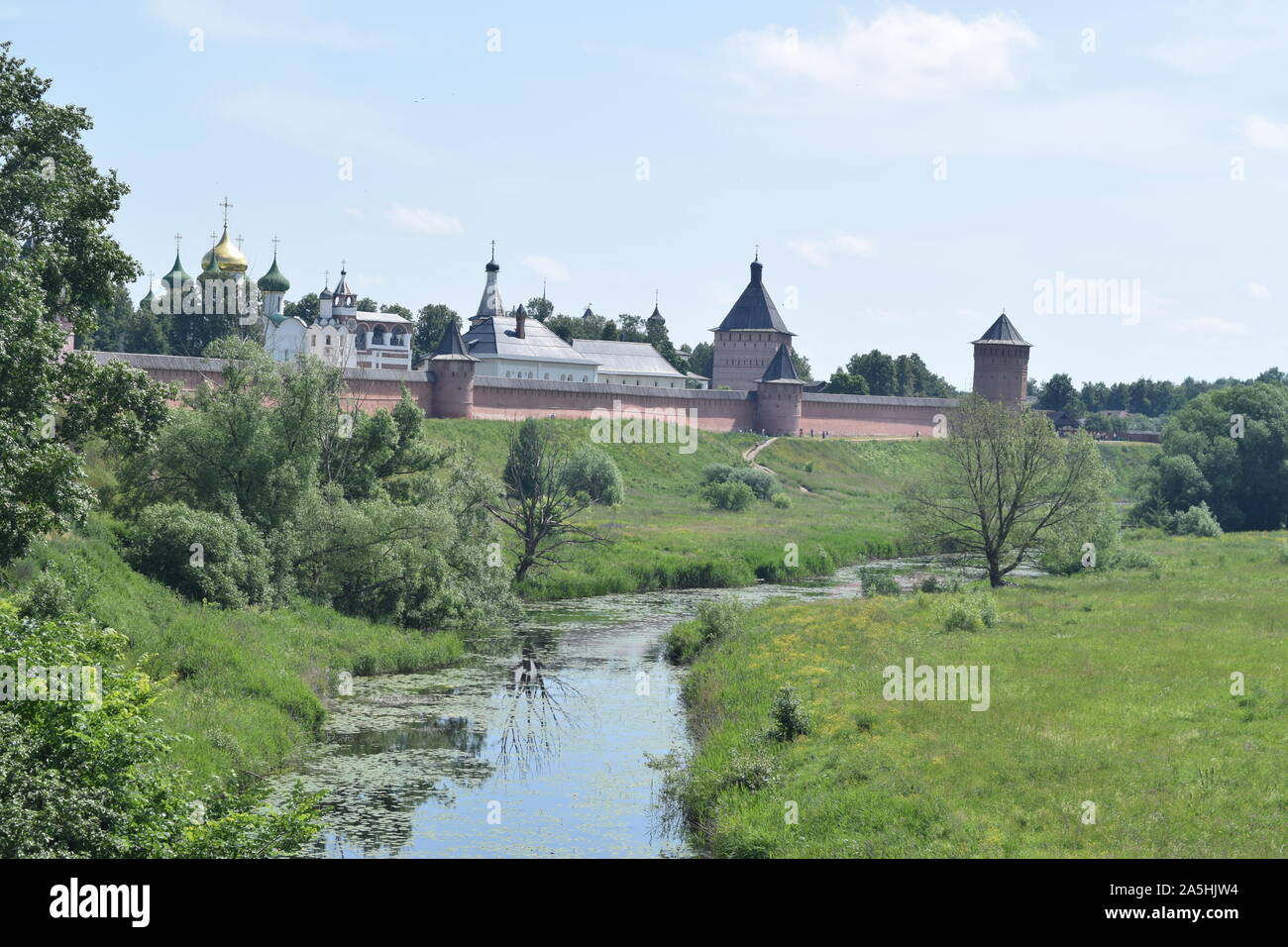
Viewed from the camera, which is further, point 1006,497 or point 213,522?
point 1006,497

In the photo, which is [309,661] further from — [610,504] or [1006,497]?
[610,504]

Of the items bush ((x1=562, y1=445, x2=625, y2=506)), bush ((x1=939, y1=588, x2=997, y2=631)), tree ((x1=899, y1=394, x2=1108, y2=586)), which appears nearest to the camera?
bush ((x1=939, y1=588, x2=997, y2=631))

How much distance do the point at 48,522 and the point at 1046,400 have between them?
101 metres

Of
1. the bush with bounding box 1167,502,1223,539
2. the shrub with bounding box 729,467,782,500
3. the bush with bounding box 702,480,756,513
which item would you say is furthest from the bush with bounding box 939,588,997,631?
the shrub with bounding box 729,467,782,500

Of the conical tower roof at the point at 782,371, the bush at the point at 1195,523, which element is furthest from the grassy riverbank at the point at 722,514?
the bush at the point at 1195,523

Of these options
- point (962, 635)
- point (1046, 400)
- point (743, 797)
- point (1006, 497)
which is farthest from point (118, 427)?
point (1046, 400)

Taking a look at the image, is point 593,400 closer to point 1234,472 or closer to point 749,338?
point 749,338

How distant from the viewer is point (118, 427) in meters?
17.1

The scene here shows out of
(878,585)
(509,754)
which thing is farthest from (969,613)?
(509,754)

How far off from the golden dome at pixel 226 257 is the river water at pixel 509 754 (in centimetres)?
4577

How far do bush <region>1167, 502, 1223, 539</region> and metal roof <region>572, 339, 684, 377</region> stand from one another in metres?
47.1

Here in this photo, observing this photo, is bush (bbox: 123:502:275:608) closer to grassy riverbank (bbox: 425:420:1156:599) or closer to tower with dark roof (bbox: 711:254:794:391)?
grassy riverbank (bbox: 425:420:1156:599)

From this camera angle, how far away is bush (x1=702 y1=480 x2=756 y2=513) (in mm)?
49594

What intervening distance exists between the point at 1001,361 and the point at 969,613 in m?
55.0
